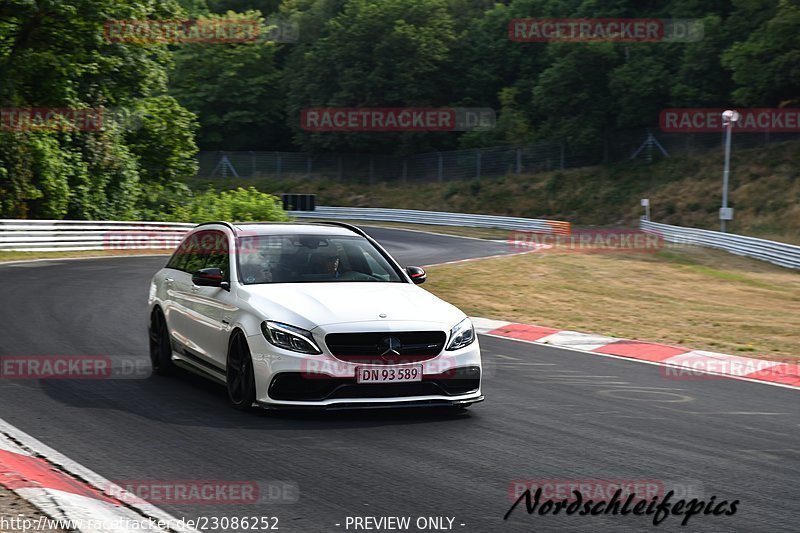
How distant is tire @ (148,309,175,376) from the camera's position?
34.8 feet

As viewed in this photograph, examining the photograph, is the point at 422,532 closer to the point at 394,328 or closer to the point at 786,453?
the point at 394,328

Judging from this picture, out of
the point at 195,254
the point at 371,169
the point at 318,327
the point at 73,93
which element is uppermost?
the point at 73,93

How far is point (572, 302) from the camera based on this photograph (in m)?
21.6

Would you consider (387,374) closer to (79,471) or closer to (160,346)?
(79,471)

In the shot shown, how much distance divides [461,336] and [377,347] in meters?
0.82

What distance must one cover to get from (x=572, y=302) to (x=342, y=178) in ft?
193

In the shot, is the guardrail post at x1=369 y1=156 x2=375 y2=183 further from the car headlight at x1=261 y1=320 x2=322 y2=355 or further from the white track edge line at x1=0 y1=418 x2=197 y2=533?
the white track edge line at x1=0 y1=418 x2=197 y2=533

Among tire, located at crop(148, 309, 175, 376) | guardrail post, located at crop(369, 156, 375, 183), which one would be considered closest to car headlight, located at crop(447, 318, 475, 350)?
tire, located at crop(148, 309, 175, 376)

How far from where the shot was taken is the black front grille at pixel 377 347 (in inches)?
321

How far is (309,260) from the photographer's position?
31.3ft

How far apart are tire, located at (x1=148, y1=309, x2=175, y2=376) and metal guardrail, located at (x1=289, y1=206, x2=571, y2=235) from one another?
43.2 m

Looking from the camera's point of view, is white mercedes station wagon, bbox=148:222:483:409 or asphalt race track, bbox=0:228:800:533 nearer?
asphalt race track, bbox=0:228:800:533

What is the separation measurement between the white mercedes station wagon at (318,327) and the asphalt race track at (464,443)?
28cm

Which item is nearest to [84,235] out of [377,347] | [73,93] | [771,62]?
[73,93]
